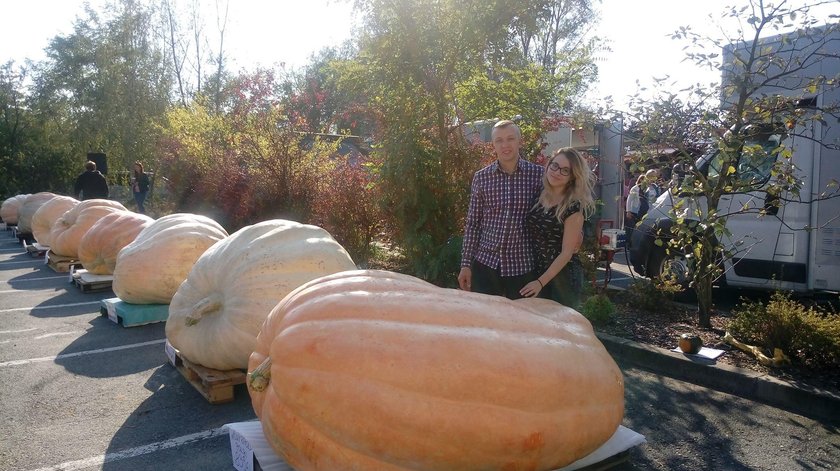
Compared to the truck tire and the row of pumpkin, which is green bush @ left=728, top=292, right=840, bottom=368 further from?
the row of pumpkin

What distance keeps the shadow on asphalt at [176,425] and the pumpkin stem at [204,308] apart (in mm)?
640

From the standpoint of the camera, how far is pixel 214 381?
12.6 feet

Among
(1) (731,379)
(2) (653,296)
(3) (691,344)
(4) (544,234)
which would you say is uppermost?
(4) (544,234)

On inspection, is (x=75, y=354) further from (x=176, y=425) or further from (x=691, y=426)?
(x=691, y=426)

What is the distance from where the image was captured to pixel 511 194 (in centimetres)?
354

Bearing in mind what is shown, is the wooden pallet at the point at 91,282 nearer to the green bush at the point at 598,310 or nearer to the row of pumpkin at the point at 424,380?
the green bush at the point at 598,310

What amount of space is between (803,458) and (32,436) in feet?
14.4

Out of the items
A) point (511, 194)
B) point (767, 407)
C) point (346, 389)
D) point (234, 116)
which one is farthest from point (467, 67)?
point (234, 116)

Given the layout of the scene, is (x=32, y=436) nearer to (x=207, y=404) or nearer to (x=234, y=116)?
(x=207, y=404)

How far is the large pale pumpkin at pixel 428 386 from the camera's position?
1.97 m

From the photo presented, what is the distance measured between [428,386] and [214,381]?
2.36 metres

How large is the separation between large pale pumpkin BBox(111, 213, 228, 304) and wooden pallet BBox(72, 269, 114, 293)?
2.45 m

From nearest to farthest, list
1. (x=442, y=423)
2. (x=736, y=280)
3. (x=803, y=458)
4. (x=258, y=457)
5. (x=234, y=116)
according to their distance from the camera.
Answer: (x=442, y=423) < (x=258, y=457) < (x=803, y=458) < (x=736, y=280) < (x=234, y=116)

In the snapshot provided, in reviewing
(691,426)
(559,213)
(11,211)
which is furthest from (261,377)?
(11,211)
